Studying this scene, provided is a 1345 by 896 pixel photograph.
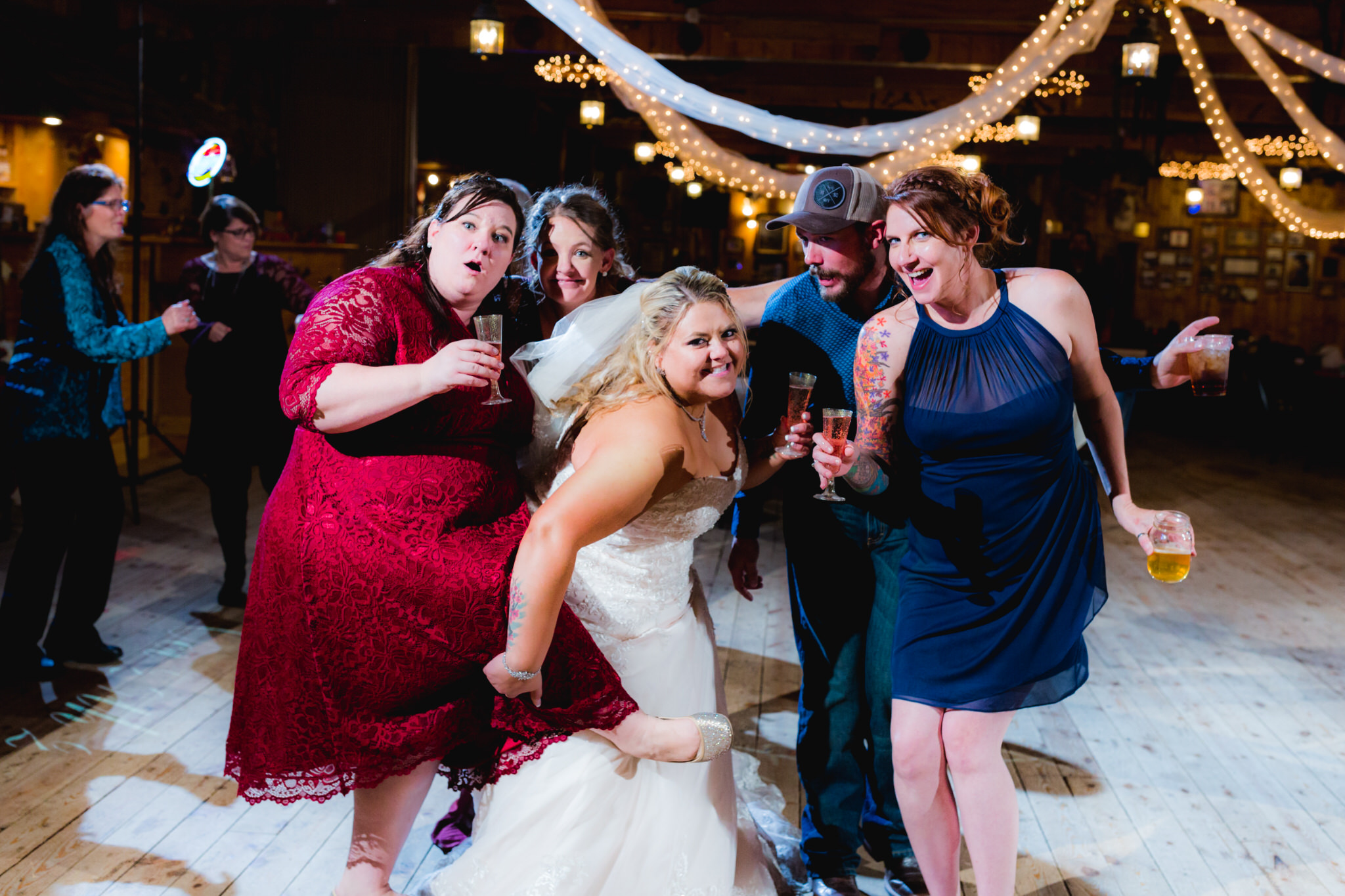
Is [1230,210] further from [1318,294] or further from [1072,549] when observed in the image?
[1072,549]

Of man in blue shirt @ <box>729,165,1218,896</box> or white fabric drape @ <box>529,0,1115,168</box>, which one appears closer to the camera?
man in blue shirt @ <box>729,165,1218,896</box>

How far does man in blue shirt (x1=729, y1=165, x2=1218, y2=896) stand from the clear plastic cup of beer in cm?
27

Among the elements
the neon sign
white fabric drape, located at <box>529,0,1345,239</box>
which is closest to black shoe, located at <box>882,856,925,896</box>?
→ white fabric drape, located at <box>529,0,1345,239</box>

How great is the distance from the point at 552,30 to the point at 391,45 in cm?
153

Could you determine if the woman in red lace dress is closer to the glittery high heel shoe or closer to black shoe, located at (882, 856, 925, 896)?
the glittery high heel shoe

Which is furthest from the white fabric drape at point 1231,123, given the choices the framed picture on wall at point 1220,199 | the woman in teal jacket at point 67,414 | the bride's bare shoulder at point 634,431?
the framed picture on wall at point 1220,199

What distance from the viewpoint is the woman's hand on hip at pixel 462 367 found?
4.96ft

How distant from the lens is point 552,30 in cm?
852

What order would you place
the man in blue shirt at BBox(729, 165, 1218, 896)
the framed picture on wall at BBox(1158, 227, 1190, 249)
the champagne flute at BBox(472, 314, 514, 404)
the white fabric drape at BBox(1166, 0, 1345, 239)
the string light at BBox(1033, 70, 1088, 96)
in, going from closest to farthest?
the champagne flute at BBox(472, 314, 514, 404), the man in blue shirt at BBox(729, 165, 1218, 896), the white fabric drape at BBox(1166, 0, 1345, 239), the string light at BBox(1033, 70, 1088, 96), the framed picture on wall at BBox(1158, 227, 1190, 249)

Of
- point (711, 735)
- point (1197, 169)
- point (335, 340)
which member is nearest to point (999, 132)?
point (1197, 169)

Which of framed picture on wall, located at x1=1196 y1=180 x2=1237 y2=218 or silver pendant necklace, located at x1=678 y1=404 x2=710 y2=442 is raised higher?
framed picture on wall, located at x1=1196 y1=180 x2=1237 y2=218

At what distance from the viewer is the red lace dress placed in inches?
64.8

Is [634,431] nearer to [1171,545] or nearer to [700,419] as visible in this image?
[700,419]

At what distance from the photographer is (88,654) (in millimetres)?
3357
